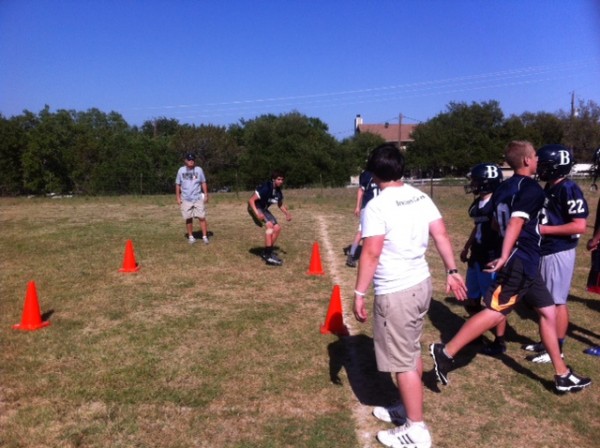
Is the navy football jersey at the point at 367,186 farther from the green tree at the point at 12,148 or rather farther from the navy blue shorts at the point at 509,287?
the green tree at the point at 12,148

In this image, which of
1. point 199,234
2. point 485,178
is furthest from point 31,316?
point 199,234

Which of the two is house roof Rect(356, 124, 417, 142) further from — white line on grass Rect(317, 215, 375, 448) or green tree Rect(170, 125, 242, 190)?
white line on grass Rect(317, 215, 375, 448)

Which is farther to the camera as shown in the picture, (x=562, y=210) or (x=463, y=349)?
(x=463, y=349)

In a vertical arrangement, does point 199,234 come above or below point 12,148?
below

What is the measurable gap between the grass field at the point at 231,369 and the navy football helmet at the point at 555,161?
183cm

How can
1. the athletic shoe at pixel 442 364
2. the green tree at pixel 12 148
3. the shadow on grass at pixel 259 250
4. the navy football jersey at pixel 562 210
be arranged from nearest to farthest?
the athletic shoe at pixel 442 364 → the navy football jersey at pixel 562 210 → the shadow on grass at pixel 259 250 → the green tree at pixel 12 148

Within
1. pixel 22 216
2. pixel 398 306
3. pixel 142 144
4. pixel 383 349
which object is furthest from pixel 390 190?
pixel 142 144

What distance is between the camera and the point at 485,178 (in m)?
5.05

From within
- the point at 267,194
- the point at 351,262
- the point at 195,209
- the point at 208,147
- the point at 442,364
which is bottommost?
the point at 351,262

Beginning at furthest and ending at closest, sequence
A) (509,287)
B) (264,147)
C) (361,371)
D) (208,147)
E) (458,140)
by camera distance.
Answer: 1. (458,140)
2. (264,147)
3. (208,147)
4. (361,371)
5. (509,287)

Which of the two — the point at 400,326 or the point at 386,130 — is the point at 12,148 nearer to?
the point at 400,326

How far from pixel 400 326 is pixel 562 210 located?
7.77 ft

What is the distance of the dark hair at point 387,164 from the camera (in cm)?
319

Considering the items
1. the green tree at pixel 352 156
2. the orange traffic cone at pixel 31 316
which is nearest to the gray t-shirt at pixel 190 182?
the orange traffic cone at pixel 31 316
